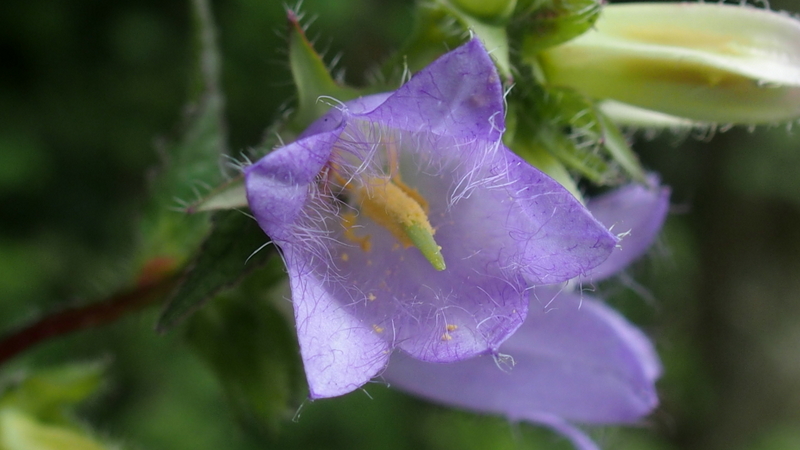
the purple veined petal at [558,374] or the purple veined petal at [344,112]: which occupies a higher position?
the purple veined petal at [344,112]

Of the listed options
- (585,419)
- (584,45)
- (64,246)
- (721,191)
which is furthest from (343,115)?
(721,191)

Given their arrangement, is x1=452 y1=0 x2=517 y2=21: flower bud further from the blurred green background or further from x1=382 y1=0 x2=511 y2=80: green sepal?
the blurred green background

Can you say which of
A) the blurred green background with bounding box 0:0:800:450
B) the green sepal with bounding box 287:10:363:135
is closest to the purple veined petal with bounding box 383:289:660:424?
the green sepal with bounding box 287:10:363:135

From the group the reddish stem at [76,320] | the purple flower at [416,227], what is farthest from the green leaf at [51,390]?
the purple flower at [416,227]

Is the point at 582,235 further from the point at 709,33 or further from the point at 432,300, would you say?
the point at 709,33

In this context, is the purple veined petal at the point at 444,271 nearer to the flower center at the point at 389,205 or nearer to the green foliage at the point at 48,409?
the flower center at the point at 389,205

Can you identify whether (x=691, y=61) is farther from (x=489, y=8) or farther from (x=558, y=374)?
(x=558, y=374)

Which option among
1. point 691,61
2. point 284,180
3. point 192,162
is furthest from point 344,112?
A: point 192,162
